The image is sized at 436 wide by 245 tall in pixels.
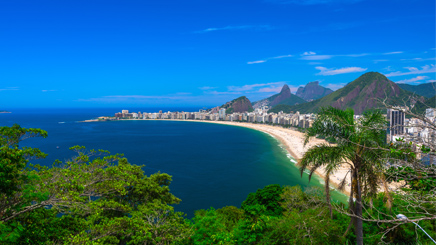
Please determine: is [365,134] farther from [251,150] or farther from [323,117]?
[251,150]

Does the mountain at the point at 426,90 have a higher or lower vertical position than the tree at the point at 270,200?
higher

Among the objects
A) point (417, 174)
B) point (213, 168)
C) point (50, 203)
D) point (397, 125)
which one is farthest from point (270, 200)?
point (213, 168)

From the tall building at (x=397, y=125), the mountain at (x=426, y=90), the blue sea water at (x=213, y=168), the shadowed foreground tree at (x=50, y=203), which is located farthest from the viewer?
the blue sea water at (x=213, y=168)

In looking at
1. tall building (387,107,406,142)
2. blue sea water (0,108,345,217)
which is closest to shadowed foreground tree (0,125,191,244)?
tall building (387,107,406,142)

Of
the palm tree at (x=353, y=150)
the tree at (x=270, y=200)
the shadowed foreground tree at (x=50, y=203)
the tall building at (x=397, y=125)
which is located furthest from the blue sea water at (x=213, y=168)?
the tall building at (x=397, y=125)

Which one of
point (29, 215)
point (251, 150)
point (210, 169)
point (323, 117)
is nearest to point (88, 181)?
point (29, 215)

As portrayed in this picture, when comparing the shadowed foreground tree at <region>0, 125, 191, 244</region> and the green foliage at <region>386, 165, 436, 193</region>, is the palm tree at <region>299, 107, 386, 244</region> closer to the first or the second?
the green foliage at <region>386, 165, 436, 193</region>

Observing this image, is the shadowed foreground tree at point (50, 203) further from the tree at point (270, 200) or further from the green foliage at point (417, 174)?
the tree at point (270, 200)

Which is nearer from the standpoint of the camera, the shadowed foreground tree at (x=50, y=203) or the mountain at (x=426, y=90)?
the mountain at (x=426, y=90)

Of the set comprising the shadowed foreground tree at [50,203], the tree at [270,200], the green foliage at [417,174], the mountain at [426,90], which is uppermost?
the mountain at [426,90]

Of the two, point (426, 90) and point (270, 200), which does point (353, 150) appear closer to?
point (270, 200)

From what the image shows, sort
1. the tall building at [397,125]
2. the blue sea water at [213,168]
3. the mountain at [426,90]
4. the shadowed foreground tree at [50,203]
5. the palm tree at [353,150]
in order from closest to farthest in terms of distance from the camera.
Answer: the tall building at [397,125] → the mountain at [426,90] → the shadowed foreground tree at [50,203] → the palm tree at [353,150] → the blue sea water at [213,168]
